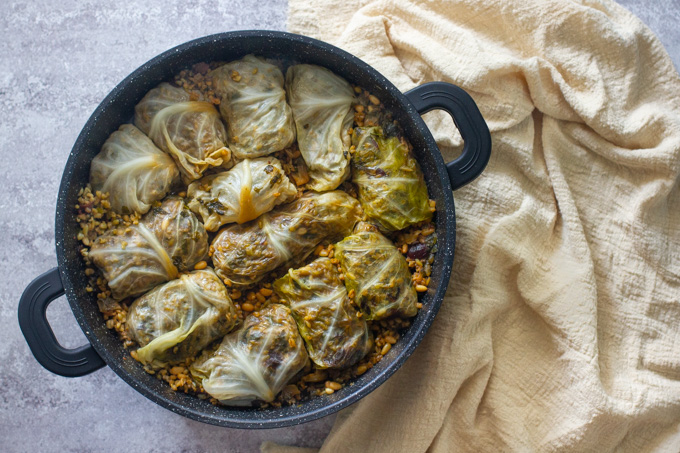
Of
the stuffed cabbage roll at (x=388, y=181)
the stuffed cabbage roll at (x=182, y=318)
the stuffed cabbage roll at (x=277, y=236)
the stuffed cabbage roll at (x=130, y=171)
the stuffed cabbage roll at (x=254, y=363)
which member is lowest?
the stuffed cabbage roll at (x=254, y=363)

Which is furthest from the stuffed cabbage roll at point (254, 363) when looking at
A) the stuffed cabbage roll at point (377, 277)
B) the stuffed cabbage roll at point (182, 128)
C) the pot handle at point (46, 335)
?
the stuffed cabbage roll at point (182, 128)

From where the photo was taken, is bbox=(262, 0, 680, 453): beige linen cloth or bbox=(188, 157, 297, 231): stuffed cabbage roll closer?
bbox=(188, 157, 297, 231): stuffed cabbage roll

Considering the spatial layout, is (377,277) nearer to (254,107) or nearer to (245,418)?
(245,418)

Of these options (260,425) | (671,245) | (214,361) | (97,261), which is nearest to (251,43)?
(97,261)

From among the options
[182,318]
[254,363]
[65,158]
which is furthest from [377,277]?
[65,158]

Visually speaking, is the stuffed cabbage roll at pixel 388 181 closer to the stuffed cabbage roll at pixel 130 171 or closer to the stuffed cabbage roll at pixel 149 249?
the stuffed cabbage roll at pixel 149 249

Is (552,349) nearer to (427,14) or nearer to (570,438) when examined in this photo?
(570,438)

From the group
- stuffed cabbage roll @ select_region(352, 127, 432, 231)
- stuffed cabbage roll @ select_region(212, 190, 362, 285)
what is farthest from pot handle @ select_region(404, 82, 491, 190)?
stuffed cabbage roll @ select_region(212, 190, 362, 285)

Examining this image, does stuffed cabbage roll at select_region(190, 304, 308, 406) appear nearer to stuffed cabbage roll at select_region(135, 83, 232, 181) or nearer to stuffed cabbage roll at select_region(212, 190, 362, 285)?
stuffed cabbage roll at select_region(212, 190, 362, 285)
